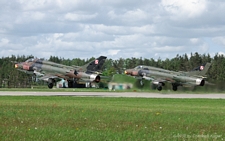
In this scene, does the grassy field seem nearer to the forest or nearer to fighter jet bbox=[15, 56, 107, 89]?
fighter jet bbox=[15, 56, 107, 89]

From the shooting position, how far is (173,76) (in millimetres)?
76688

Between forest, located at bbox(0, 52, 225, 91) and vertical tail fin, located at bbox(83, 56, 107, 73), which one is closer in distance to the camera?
vertical tail fin, located at bbox(83, 56, 107, 73)

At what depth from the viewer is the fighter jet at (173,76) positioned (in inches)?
2896

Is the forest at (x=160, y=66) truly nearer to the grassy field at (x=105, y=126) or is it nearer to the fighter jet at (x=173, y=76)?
the fighter jet at (x=173, y=76)

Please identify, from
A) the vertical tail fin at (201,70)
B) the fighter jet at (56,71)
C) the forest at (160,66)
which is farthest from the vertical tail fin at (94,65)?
the forest at (160,66)

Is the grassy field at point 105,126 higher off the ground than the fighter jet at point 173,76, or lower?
lower

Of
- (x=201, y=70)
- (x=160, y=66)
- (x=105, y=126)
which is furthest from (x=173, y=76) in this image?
(x=160, y=66)

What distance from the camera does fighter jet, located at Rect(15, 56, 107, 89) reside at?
234ft

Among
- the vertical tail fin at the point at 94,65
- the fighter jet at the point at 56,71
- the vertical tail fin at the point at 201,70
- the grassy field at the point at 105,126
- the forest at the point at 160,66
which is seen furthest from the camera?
the forest at the point at 160,66

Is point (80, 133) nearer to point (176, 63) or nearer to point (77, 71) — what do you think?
point (77, 71)

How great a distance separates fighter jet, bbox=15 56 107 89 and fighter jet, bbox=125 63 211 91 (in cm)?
747

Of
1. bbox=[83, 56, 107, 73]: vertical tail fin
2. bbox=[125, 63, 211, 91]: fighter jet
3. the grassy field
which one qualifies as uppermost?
bbox=[83, 56, 107, 73]: vertical tail fin

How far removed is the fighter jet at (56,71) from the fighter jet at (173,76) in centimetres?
747

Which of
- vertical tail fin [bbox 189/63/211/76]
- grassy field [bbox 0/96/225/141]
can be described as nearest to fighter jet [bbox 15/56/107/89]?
vertical tail fin [bbox 189/63/211/76]
